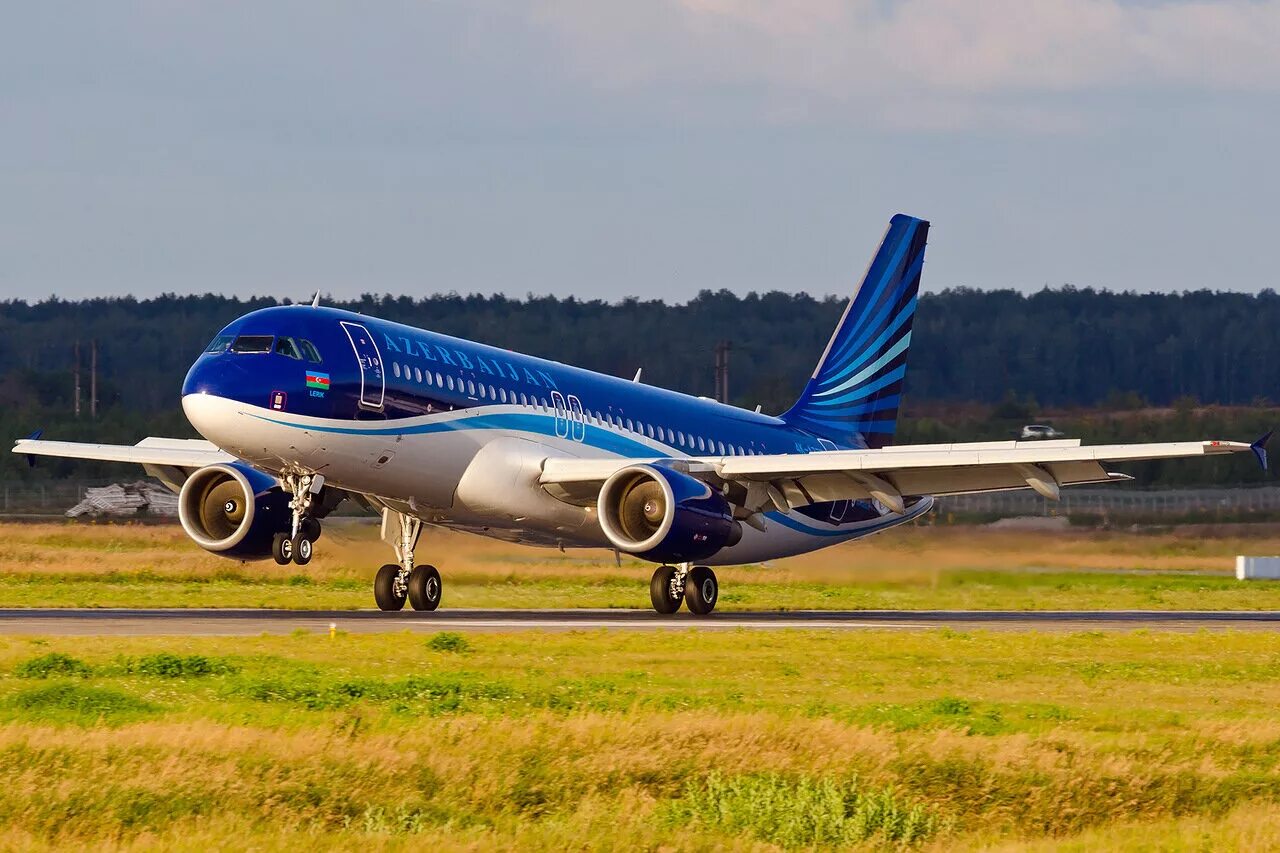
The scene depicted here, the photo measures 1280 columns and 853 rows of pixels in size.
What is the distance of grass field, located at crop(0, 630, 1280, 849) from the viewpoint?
13.0 m

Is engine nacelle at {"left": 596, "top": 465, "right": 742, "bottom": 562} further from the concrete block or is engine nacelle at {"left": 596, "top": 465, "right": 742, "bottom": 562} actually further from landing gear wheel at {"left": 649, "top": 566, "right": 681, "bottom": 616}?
the concrete block

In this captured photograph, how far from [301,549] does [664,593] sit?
8133 mm

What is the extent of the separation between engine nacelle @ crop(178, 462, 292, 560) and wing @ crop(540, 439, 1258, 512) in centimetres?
514

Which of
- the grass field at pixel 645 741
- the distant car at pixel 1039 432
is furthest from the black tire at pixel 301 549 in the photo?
the distant car at pixel 1039 432

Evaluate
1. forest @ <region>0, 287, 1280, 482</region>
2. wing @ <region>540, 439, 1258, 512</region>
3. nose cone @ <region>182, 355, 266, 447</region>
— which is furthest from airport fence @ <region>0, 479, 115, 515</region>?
nose cone @ <region>182, 355, 266, 447</region>

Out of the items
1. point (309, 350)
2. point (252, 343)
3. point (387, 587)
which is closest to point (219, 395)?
point (252, 343)

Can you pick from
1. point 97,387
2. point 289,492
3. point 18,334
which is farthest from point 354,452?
point 18,334

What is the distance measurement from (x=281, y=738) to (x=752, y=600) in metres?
29.0

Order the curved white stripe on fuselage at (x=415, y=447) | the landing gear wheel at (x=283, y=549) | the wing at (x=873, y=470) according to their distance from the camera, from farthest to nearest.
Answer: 1. the wing at (x=873, y=470)
2. the landing gear wheel at (x=283, y=549)
3. the curved white stripe on fuselage at (x=415, y=447)

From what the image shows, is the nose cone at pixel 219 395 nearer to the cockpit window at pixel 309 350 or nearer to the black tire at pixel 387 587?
the cockpit window at pixel 309 350

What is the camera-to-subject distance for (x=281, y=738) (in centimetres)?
1510

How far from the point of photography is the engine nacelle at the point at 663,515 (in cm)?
3234

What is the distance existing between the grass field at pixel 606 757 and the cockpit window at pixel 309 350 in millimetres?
8836

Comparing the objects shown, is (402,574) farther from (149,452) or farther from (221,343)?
(221,343)
